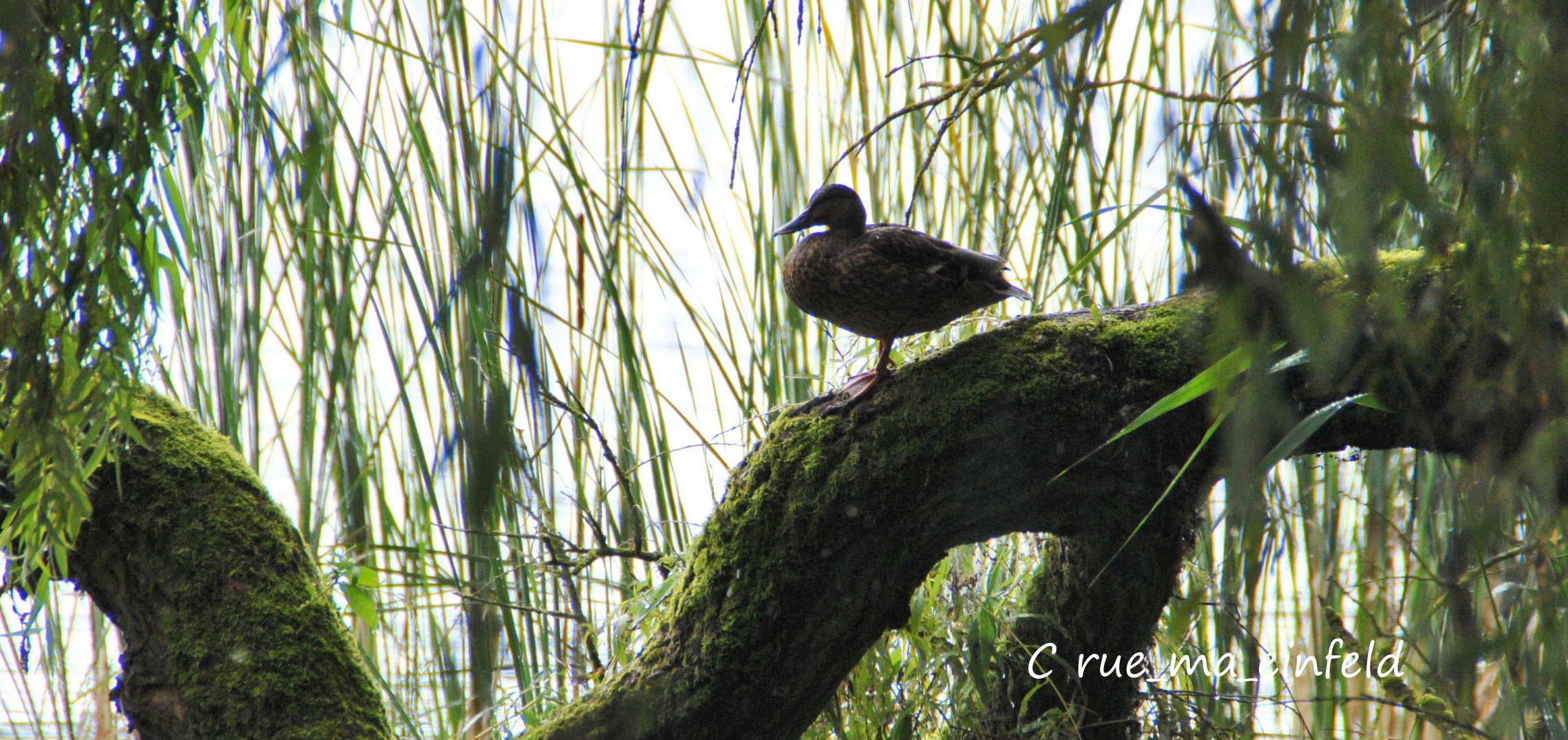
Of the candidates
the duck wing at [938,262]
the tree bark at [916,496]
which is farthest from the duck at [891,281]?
the tree bark at [916,496]

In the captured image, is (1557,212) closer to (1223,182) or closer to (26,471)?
(1223,182)

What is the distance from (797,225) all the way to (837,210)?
8 cm

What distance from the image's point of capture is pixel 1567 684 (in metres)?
0.47

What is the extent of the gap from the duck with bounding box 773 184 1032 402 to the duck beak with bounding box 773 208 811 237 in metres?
0.06

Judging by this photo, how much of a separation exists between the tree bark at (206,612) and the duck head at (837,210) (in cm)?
95

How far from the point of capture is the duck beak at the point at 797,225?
177 cm

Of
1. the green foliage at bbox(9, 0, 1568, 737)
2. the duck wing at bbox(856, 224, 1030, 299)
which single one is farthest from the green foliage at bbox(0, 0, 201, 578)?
the duck wing at bbox(856, 224, 1030, 299)

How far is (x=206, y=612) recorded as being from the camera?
4.83 feet

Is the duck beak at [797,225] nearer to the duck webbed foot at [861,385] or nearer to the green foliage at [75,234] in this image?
the duck webbed foot at [861,385]

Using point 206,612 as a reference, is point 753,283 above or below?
above

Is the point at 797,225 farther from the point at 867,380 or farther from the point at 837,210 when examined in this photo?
the point at 867,380

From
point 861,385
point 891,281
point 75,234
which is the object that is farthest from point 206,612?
point 891,281

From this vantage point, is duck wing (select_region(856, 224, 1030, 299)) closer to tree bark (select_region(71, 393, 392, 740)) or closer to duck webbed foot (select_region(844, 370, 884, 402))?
duck webbed foot (select_region(844, 370, 884, 402))

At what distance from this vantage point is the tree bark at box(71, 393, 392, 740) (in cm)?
145
